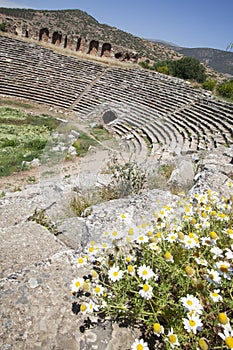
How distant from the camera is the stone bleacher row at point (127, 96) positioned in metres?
13.9

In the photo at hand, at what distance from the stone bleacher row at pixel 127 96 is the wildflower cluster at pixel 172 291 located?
32.8 feet

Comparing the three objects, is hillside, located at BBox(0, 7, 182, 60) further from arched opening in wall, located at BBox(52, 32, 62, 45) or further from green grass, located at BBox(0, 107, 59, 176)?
green grass, located at BBox(0, 107, 59, 176)

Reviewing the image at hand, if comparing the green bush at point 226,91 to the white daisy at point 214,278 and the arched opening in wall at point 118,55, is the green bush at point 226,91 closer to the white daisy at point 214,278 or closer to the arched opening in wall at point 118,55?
the arched opening in wall at point 118,55

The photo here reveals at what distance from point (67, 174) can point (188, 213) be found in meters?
3.21

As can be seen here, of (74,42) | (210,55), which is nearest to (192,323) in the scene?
(74,42)

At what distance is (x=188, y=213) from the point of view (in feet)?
7.63

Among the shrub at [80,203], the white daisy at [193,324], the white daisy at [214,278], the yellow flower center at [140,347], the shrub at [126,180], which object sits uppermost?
the white daisy at [214,278]

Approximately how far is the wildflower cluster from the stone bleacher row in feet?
32.8

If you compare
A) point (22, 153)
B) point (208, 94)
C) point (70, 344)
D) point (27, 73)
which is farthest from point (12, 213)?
point (27, 73)

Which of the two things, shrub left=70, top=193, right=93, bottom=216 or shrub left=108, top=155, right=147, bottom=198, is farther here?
shrub left=108, top=155, right=147, bottom=198

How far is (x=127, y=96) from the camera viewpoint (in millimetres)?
19688

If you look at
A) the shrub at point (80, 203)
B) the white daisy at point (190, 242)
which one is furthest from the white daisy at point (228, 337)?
the shrub at point (80, 203)

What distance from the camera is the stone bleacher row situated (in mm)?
13883

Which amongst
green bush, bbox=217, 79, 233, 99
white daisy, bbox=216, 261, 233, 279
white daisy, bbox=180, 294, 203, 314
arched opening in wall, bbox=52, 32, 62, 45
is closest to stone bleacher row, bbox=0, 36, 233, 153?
green bush, bbox=217, 79, 233, 99
